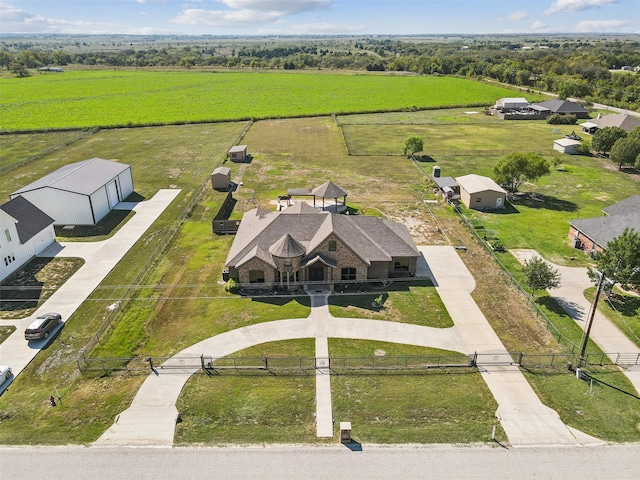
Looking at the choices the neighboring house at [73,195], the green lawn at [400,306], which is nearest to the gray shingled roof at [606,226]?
the green lawn at [400,306]

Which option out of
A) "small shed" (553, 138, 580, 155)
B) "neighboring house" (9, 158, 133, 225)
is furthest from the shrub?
"neighboring house" (9, 158, 133, 225)

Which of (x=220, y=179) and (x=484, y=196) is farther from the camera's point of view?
(x=220, y=179)

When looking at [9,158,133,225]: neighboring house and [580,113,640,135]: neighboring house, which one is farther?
[580,113,640,135]: neighboring house

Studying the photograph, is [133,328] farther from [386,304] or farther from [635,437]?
[635,437]

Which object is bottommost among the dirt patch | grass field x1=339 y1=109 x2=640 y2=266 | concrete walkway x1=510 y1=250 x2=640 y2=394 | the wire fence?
the dirt patch

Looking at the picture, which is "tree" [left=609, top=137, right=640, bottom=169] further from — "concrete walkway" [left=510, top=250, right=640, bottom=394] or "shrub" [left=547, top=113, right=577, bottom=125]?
"concrete walkway" [left=510, top=250, right=640, bottom=394]

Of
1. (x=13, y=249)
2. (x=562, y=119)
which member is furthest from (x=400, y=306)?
(x=562, y=119)

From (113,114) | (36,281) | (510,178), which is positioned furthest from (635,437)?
(113,114)

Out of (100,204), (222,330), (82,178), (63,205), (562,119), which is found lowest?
(222,330)

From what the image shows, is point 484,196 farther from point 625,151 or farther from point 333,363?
point 333,363
